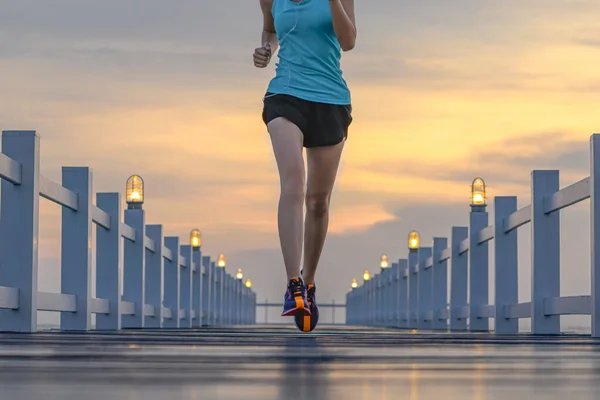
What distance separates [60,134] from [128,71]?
12.8ft

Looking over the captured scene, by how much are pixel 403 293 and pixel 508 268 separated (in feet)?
32.3

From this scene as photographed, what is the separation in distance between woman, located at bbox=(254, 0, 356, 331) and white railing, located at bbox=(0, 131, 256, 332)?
88.7 inches

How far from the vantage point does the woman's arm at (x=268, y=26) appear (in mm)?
5531

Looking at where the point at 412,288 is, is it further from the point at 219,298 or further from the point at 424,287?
the point at 219,298

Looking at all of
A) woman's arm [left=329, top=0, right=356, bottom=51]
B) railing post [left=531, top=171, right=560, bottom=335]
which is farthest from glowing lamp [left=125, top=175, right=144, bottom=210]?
woman's arm [left=329, top=0, right=356, bottom=51]

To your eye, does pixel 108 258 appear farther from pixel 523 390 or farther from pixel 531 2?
pixel 531 2

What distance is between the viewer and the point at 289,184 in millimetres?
4941

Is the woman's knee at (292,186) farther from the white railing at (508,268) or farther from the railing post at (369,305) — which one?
the railing post at (369,305)

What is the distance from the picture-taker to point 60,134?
2805 cm

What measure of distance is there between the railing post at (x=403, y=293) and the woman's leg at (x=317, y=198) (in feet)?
47.6

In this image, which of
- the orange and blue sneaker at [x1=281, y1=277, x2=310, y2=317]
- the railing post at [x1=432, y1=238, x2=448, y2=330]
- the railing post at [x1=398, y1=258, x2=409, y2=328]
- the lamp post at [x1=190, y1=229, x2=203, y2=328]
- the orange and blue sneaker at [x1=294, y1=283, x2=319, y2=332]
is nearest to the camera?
the orange and blue sneaker at [x1=281, y1=277, x2=310, y2=317]

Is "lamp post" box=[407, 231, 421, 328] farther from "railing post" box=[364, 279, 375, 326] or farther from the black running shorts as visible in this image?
the black running shorts

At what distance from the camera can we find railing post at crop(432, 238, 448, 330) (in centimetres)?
1595

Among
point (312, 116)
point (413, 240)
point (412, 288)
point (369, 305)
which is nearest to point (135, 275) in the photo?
point (312, 116)
